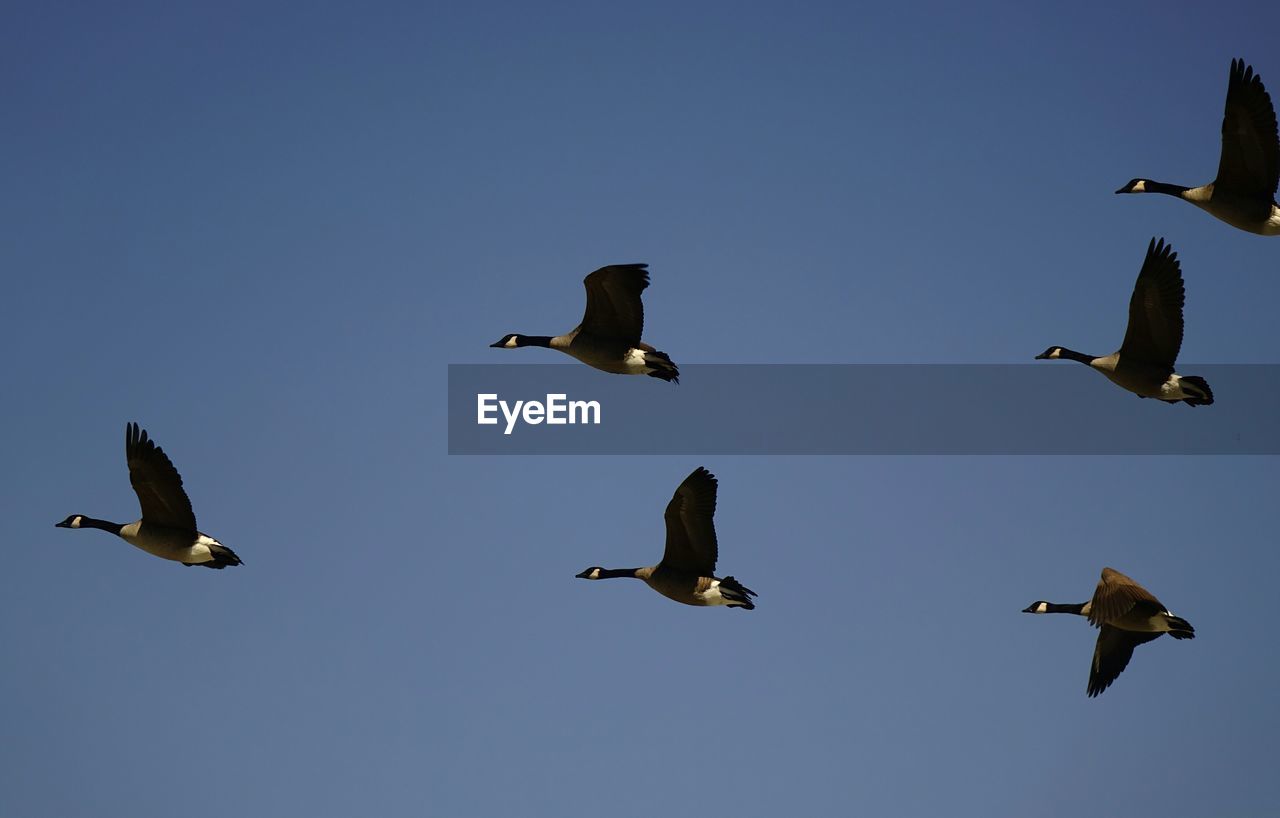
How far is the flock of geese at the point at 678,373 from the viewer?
22.7 meters

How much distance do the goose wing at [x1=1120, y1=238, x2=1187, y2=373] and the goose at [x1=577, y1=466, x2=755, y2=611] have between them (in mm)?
5716

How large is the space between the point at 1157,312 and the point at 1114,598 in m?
4.40

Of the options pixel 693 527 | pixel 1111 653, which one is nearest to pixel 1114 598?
pixel 1111 653

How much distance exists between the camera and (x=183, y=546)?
2367 centimetres

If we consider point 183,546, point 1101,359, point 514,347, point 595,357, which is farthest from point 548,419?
point 1101,359

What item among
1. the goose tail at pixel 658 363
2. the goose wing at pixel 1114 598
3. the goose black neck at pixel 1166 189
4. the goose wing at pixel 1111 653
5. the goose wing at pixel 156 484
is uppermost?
the goose black neck at pixel 1166 189

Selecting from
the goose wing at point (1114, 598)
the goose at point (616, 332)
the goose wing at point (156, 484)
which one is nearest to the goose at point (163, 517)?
the goose wing at point (156, 484)

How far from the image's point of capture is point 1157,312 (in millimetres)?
23531

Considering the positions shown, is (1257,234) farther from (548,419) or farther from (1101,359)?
(548,419)

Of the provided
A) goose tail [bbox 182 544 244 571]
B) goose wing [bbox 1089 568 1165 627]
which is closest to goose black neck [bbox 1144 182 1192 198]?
goose wing [bbox 1089 568 1165 627]

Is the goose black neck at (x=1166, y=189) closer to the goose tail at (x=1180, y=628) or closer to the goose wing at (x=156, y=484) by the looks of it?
the goose tail at (x=1180, y=628)

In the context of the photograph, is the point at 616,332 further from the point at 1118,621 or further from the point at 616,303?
the point at 1118,621

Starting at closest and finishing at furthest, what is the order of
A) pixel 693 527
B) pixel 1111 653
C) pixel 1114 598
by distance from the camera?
pixel 1114 598
pixel 693 527
pixel 1111 653

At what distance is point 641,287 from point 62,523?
361 inches
